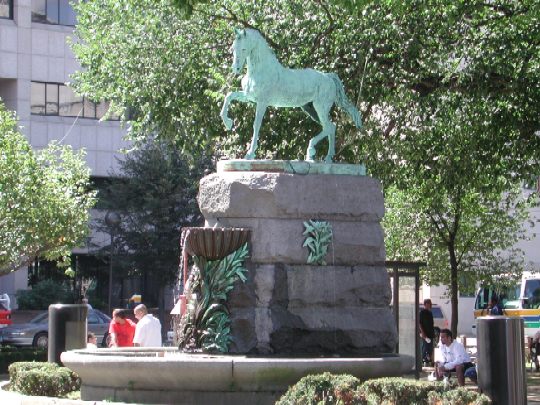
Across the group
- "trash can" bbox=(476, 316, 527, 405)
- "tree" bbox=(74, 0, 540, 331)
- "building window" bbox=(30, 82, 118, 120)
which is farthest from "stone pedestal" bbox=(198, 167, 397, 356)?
"building window" bbox=(30, 82, 118, 120)

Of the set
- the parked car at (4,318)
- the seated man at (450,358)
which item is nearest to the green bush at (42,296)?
the parked car at (4,318)

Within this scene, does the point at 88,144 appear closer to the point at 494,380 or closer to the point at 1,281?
the point at 1,281

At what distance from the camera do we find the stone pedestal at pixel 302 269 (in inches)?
519

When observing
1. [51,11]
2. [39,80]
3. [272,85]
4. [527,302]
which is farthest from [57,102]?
[272,85]

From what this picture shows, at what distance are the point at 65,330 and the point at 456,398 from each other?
7.05m

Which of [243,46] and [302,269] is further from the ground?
[243,46]

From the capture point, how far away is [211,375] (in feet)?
39.0

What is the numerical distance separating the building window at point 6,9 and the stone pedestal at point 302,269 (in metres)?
39.2

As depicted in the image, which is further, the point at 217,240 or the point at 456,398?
the point at 217,240

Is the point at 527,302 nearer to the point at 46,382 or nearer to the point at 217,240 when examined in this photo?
the point at 217,240

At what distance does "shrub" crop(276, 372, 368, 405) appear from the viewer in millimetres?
10797

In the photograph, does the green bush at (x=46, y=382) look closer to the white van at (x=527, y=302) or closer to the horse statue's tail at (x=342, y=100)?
the horse statue's tail at (x=342, y=100)

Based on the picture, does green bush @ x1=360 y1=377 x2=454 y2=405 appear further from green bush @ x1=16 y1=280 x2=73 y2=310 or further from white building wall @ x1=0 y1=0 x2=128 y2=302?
white building wall @ x1=0 y1=0 x2=128 y2=302

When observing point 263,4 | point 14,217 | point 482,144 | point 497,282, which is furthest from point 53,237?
point 497,282
